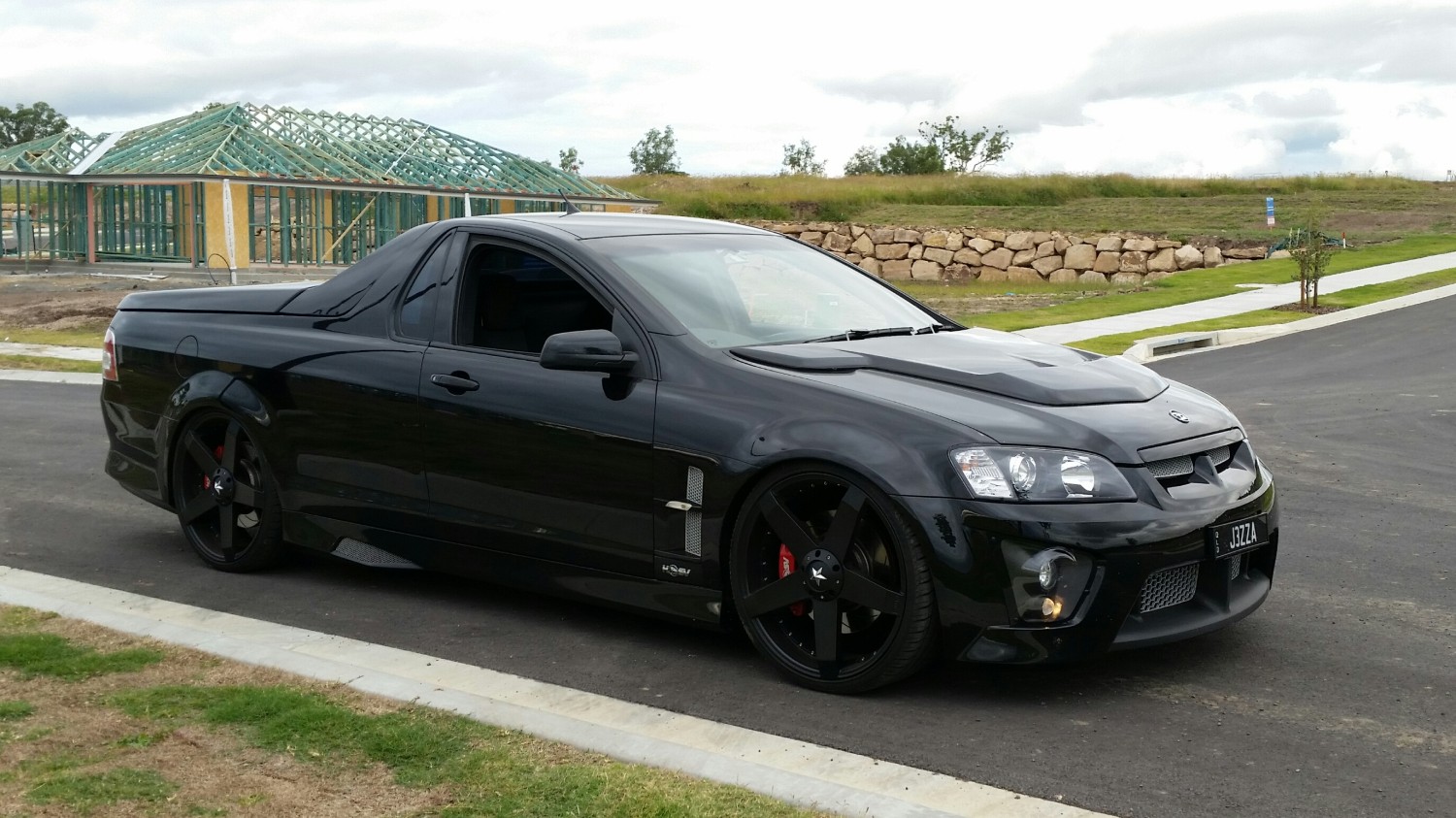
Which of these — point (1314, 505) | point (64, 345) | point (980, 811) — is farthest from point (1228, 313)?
point (980, 811)

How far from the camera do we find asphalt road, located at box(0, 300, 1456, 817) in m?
4.27

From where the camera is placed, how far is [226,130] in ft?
125

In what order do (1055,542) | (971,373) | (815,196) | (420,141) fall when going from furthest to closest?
(815,196) → (420,141) → (971,373) → (1055,542)

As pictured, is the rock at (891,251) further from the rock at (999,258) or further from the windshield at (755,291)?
the windshield at (755,291)

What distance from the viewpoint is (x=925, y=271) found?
4675 cm

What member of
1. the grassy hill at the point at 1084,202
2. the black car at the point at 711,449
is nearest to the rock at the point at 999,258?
the grassy hill at the point at 1084,202

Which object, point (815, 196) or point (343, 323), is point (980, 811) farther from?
point (815, 196)

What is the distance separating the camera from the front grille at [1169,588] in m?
4.80

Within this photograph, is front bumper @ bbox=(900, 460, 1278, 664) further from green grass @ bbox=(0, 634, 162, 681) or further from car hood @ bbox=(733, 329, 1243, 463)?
green grass @ bbox=(0, 634, 162, 681)

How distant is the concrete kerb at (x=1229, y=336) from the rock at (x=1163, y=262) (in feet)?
55.0

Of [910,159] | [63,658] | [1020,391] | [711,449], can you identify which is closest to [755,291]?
[711,449]

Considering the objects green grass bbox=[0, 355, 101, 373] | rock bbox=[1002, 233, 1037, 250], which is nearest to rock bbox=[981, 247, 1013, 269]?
rock bbox=[1002, 233, 1037, 250]

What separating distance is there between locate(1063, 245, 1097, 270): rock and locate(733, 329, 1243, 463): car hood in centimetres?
3732

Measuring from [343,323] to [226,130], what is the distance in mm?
34228
